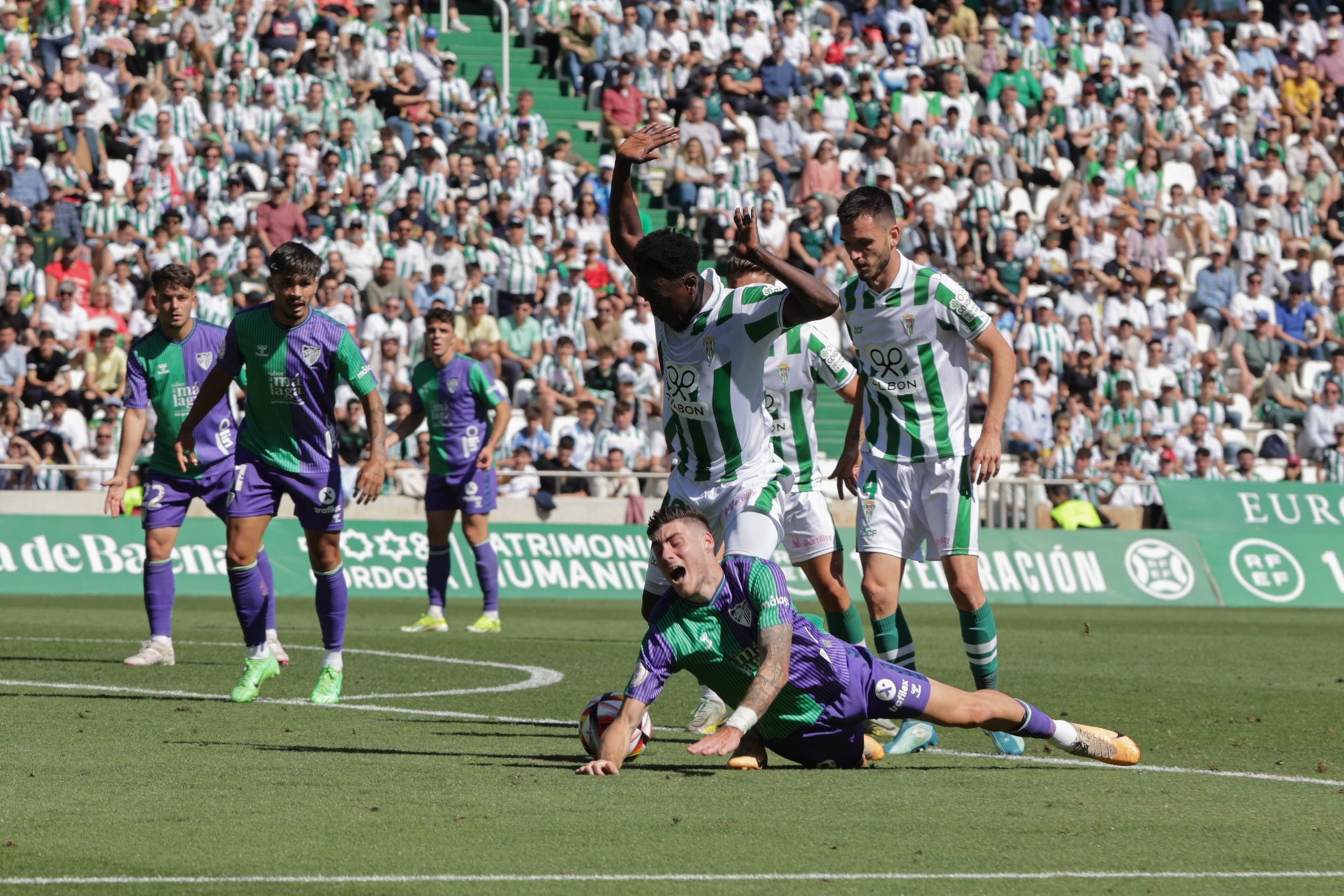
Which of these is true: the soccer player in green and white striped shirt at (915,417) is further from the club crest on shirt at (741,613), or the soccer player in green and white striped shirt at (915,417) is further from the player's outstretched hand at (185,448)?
the player's outstretched hand at (185,448)

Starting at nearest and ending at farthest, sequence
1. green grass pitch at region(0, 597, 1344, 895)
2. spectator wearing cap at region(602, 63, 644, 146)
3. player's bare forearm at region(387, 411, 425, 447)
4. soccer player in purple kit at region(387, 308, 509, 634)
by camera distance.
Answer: green grass pitch at region(0, 597, 1344, 895), player's bare forearm at region(387, 411, 425, 447), soccer player in purple kit at region(387, 308, 509, 634), spectator wearing cap at region(602, 63, 644, 146)

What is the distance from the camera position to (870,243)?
8.78 m

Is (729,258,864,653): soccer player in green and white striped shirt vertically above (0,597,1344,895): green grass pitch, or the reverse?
(729,258,864,653): soccer player in green and white striped shirt

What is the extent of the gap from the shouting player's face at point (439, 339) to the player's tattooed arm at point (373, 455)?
6.22 m

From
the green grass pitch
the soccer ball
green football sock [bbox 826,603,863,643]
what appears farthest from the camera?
green football sock [bbox 826,603,863,643]

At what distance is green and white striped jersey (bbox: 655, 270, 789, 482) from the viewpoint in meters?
8.49

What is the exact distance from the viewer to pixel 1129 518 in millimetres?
24875

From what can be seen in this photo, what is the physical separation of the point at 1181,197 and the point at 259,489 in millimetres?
23892

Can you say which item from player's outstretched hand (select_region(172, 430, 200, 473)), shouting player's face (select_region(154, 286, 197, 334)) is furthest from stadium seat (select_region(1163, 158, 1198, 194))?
player's outstretched hand (select_region(172, 430, 200, 473))

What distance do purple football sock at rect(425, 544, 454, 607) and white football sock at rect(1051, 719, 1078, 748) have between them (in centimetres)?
977

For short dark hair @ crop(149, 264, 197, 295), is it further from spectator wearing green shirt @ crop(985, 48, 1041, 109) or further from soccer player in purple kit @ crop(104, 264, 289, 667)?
spectator wearing green shirt @ crop(985, 48, 1041, 109)

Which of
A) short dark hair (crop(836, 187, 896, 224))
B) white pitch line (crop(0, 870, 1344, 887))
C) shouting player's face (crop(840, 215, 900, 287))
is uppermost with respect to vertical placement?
short dark hair (crop(836, 187, 896, 224))

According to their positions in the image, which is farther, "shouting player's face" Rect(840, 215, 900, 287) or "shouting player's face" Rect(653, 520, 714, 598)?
"shouting player's face" Rect(840, 215, 900, 287)

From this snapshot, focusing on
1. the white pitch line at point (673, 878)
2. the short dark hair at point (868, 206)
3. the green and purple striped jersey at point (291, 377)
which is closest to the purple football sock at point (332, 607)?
the green and purple striped jersey at point (291, 377)
